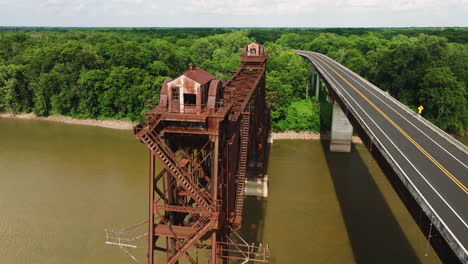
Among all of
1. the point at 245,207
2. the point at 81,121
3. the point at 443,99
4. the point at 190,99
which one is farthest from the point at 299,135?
the point at 190,99

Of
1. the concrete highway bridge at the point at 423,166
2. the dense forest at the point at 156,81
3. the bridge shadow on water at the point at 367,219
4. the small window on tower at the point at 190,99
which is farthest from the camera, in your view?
the dense forest at the point at 156,81

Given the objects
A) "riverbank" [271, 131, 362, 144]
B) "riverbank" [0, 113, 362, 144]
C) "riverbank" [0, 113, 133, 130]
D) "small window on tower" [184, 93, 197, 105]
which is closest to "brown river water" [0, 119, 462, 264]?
"riverbank" [271, 131, 362, 144]

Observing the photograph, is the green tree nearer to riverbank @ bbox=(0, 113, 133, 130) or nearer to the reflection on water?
the reflection on water

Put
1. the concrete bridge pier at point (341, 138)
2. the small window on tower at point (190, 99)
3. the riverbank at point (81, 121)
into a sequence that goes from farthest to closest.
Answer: the riverbank at point (81, 121), the concrete bridge pier at point (341, 138), the small window on tower at point (190, 99)

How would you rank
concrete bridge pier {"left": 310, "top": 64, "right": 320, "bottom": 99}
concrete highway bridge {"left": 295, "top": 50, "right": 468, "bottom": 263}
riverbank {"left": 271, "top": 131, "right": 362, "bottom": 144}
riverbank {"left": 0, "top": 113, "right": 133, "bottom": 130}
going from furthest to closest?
concrete bridge pier {"left": 310, "top": 64, "right": 320, "bottom": 99} → riverbank {"left": 0, "top": 113, "right": 133, "bottom": 130} → riverbank {"left": 271, "top": 131, "right": 362, "bottom": 144} → concrete highway bridge {"left": 295, "top": 50, "right": 468, "bottom": 263}

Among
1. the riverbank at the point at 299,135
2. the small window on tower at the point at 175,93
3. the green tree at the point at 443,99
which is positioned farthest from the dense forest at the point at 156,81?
the small window on tower at the point at 175,93

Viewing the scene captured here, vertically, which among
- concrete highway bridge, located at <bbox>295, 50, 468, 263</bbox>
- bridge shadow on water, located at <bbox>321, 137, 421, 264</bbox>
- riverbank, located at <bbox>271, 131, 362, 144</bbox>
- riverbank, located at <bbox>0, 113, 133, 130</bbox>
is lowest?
bridge shadow on water, located at <bbox>321, 137, 421, 264</bbox>

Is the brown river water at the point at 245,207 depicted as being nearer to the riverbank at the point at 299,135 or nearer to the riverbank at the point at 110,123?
the riverbank at the point at 299,135
